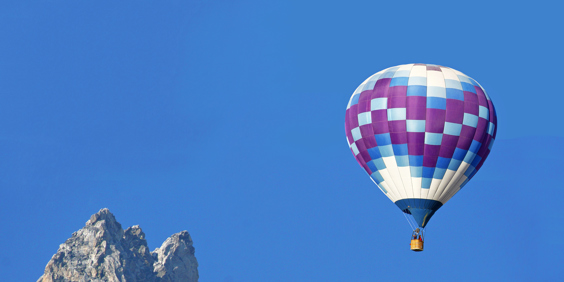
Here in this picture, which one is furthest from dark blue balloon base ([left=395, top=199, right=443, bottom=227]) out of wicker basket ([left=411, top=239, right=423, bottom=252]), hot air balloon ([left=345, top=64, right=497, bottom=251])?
wicker basket ([left=411, top=239, right=423, bottom=252])

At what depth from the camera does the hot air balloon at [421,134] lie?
3541 inches

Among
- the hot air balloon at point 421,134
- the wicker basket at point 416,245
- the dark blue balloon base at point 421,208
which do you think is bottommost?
the wicker basket at point 416,245

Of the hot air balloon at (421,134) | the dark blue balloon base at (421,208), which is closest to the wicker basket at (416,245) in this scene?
the hot air balloon at (421,134)

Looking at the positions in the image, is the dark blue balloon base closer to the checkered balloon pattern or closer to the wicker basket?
the checkered balloon pattern

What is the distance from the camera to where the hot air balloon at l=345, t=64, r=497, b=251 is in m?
89.9

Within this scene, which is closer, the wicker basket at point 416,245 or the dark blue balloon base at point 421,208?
the wicker basket at point 416,245

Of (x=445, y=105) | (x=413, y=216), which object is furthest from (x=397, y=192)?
(x=445, y=105)

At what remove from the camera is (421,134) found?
8981cm

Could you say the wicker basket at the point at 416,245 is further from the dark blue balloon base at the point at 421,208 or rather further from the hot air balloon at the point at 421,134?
the dark blue balloon base at the point at 421,208

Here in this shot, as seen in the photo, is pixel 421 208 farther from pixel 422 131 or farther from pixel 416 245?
pixel 422 131

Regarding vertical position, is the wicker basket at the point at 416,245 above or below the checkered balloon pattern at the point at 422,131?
below

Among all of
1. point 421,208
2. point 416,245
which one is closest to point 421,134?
point 421,208

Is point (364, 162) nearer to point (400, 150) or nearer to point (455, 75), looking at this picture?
point (400, 150)

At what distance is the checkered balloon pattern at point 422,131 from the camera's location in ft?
295
